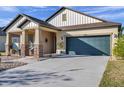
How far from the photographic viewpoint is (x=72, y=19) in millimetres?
21125

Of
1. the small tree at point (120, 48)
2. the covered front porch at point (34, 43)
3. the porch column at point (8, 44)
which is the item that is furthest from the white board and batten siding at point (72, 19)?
the porch column at point (8, 44)

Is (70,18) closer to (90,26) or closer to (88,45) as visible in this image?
(90,26)

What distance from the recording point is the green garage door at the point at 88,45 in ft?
60.3

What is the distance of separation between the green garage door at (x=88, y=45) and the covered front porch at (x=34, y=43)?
2.31 metres

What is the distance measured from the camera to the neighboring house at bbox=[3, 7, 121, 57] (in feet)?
56.5

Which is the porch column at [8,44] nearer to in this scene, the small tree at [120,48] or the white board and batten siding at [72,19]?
the white board and batten siding at [72,19]

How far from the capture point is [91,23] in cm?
2016

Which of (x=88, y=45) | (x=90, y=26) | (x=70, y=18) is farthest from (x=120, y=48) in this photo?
(x=70, y=18)

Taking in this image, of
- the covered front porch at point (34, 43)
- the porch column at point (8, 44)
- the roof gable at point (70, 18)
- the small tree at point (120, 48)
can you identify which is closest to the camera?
the small tree at point (120, 48)

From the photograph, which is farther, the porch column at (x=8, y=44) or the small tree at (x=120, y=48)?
the porch column at (x=8, y=44)

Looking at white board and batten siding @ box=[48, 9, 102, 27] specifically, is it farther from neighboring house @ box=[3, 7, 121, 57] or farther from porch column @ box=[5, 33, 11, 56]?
porch column @ box=[5, 33, 11, 56]

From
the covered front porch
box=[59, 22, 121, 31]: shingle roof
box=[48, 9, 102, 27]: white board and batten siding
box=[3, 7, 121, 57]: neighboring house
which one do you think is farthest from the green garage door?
the covered front porch
